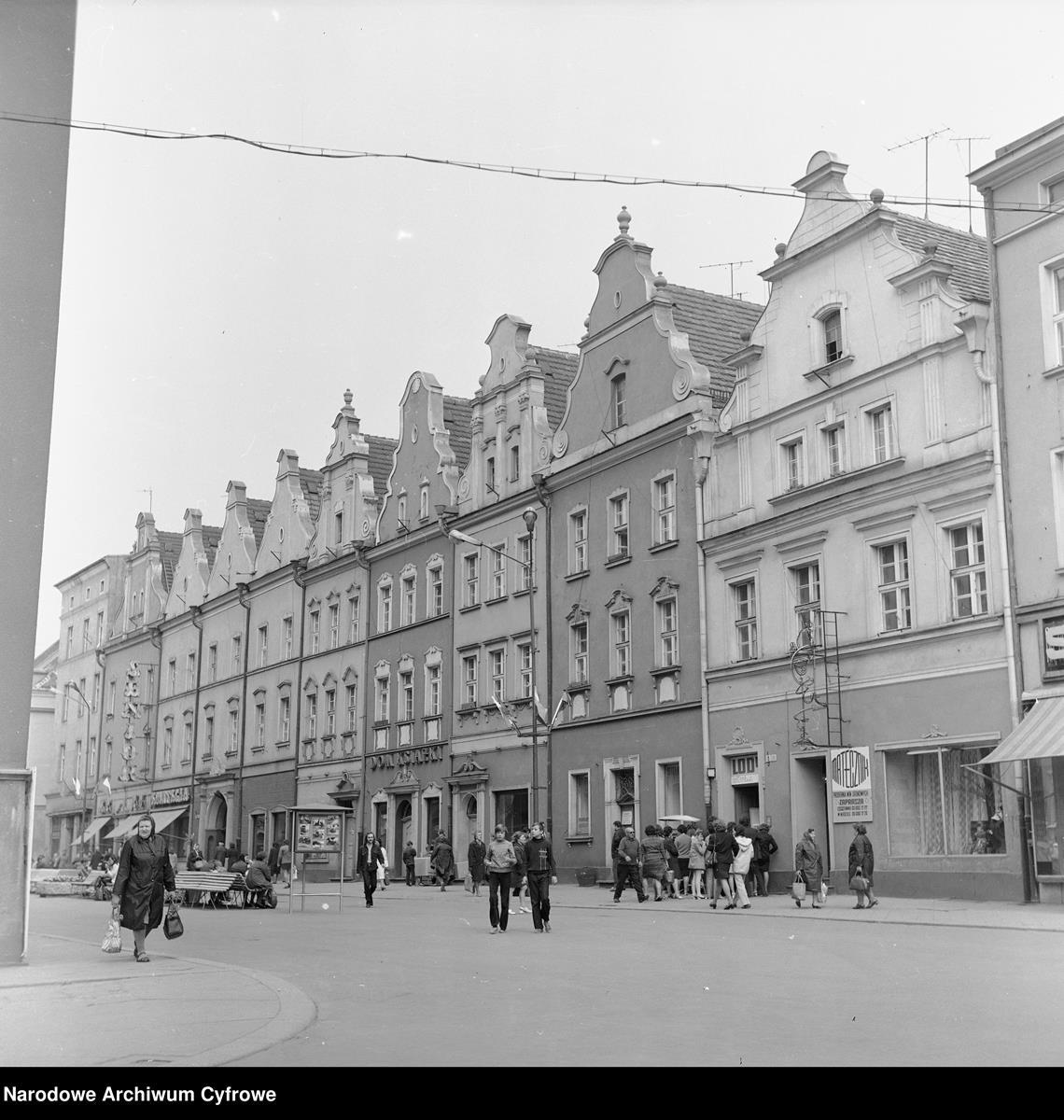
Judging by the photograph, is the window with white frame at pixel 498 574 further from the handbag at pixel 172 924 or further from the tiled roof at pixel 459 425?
the handbag at pixel 172 924

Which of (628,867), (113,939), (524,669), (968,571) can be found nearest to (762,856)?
(628,867)

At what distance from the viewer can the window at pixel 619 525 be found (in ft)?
130

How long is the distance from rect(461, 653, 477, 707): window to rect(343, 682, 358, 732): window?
7.64m

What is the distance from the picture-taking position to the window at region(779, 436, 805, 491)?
33844mm

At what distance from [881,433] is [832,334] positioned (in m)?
3.12

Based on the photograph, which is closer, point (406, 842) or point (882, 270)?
point (882, 270)

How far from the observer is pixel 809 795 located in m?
32.6

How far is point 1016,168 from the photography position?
2816 cm

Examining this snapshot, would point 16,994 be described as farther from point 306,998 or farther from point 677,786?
point 677,786

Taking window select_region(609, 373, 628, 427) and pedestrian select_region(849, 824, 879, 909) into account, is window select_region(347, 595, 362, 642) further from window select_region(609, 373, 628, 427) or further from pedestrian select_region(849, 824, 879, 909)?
pedestrian select_region(849, 824, 879, 909)

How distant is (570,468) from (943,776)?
52.6ft

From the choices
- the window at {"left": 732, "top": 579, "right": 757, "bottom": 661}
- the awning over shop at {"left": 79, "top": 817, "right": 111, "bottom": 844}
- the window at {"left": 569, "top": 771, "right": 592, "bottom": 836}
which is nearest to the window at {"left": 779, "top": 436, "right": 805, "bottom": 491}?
the window at {"left": 732, "top": 579, "right": 757, "bottom": 661}
